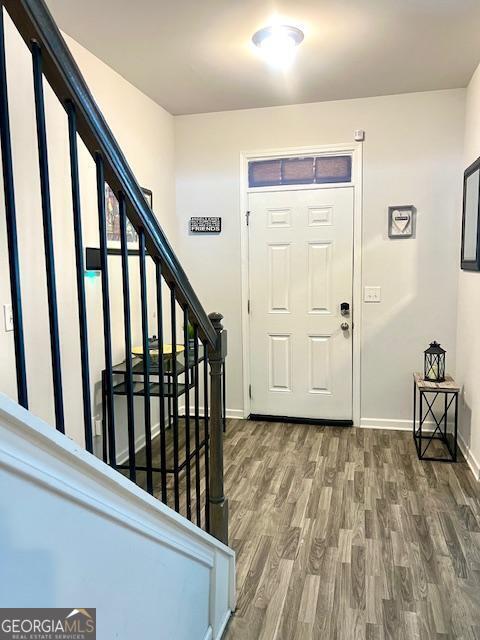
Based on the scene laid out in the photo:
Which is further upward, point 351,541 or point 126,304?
point 126,304

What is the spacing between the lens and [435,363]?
365 centimetres

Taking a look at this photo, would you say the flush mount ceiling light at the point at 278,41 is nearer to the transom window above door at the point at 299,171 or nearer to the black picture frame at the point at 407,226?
the transom window above door at the point at 299,171

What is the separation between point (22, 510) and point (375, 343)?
357 cm

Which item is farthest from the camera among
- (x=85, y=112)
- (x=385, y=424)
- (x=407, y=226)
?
(x=385, y=424)

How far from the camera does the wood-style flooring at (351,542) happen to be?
1899 mm

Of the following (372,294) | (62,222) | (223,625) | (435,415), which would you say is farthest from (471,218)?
(223,625)

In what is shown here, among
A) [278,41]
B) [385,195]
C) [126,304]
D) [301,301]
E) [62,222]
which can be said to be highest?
[278,41]

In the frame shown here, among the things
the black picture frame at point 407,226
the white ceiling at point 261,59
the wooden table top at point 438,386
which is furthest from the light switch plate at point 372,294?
the white ceiling at point 261,59

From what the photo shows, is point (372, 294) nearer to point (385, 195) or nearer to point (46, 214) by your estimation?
point (385, 195)

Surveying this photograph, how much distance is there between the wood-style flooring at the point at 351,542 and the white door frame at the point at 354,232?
0.64m

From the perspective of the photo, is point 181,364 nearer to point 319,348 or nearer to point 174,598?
point 319,348

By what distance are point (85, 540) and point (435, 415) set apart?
355 cm

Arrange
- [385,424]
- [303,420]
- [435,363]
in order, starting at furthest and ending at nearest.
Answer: [303,420]
[385,424]
[435,363]

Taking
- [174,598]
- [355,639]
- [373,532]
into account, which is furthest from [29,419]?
[373,532]
